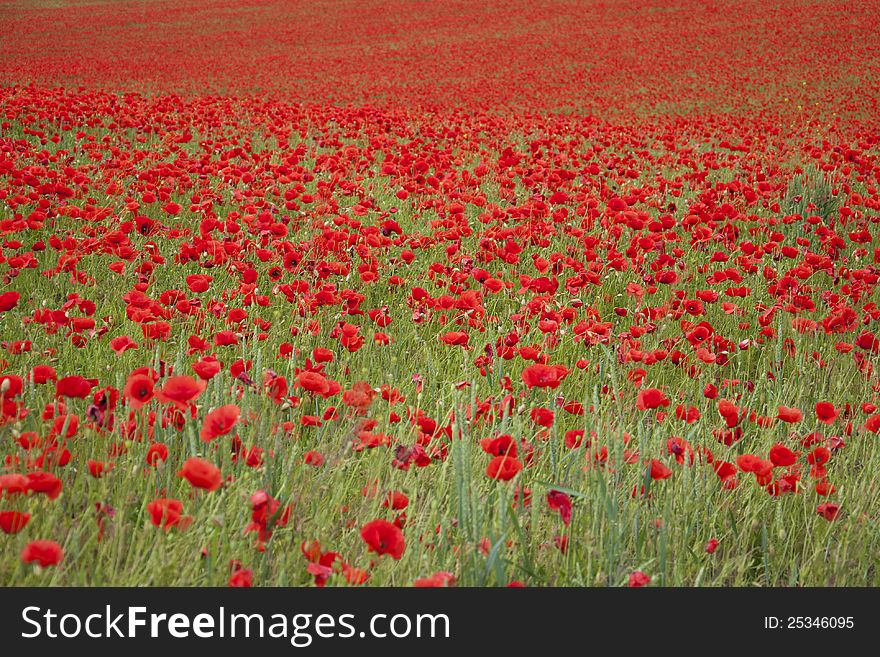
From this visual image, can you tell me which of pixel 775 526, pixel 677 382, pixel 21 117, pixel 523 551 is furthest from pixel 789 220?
pixel 21 117

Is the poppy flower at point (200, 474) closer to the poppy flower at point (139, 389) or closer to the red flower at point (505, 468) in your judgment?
the poppy flower at point (139, 389)

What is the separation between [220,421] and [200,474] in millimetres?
206

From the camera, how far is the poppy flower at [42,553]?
103 cm

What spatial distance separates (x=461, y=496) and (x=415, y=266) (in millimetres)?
2468

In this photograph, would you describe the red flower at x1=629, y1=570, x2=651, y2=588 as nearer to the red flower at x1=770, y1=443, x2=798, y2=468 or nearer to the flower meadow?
the flower meadow

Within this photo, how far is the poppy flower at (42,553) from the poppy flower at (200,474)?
0.21 metres

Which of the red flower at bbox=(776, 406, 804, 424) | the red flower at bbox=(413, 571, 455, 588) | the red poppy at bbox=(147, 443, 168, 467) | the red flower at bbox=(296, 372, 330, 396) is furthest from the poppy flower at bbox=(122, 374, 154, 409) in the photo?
the red flower at bbox=(776, 406, 804, 424)

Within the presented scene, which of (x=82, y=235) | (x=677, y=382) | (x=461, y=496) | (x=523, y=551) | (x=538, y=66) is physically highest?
(x=538, y=66)

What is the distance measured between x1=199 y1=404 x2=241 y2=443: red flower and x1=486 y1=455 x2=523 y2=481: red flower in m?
0.51

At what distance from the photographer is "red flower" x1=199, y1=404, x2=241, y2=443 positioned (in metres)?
1.31

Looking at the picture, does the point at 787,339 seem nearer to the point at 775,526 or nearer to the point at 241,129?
the point at 775,526

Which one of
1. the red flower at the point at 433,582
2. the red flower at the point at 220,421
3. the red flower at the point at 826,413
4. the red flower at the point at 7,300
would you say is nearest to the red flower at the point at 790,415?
the red flower at the point at 826,413

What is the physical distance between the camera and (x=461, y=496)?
1.36 m
